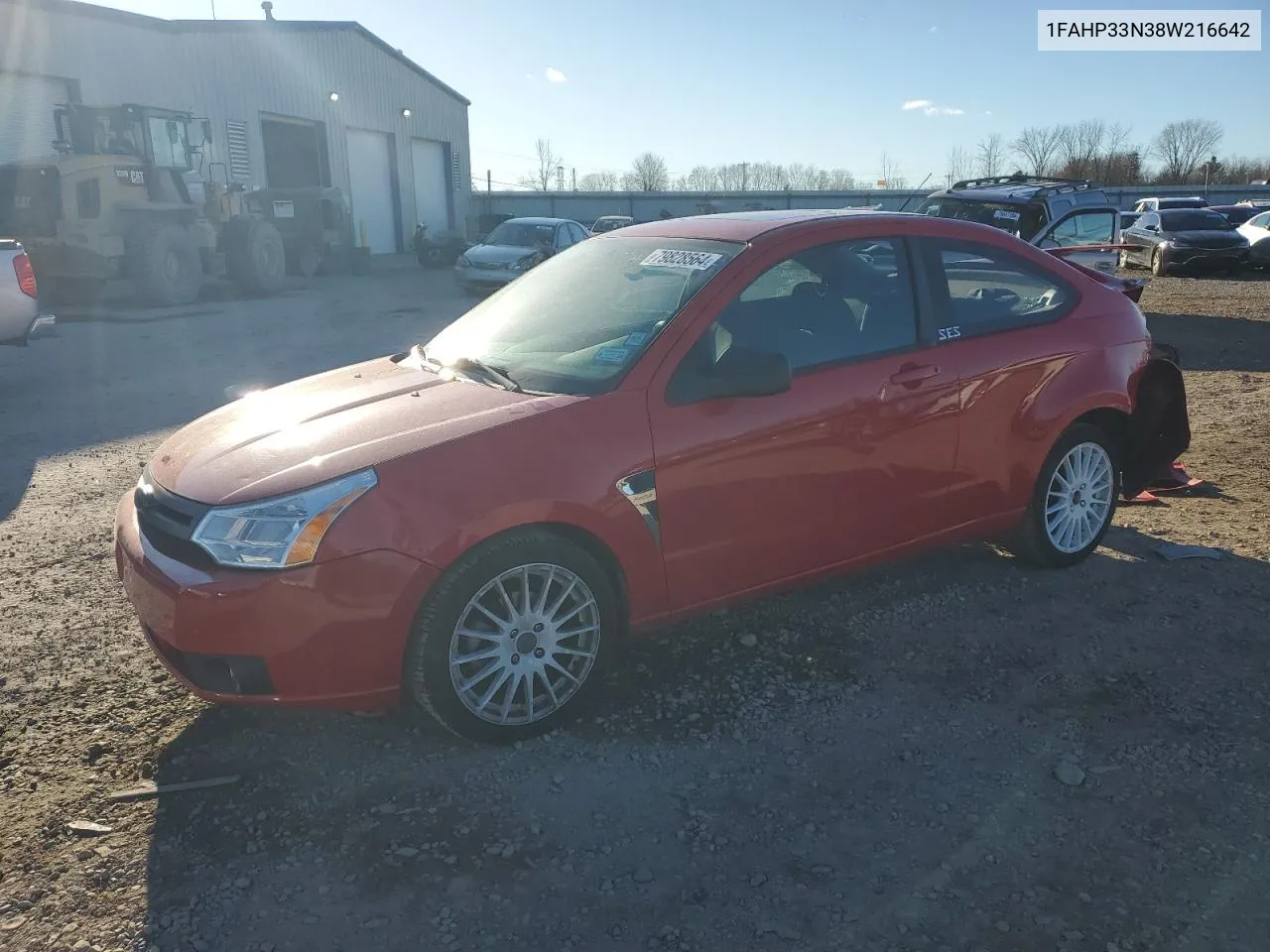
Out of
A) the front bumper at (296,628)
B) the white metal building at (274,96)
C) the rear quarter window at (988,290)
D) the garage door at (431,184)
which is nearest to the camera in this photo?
the front bumper at (296,628)

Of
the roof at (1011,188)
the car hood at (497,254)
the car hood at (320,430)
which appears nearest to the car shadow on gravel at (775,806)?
the car hood at (320,430)

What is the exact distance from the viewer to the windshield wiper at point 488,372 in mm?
3457

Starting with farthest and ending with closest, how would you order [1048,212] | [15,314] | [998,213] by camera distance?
1. [998,213]
2. [1048,212]
3. [15,314]

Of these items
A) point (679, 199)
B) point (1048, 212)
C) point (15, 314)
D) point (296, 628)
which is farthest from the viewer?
point (679, 199)

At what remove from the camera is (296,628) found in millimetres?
2834

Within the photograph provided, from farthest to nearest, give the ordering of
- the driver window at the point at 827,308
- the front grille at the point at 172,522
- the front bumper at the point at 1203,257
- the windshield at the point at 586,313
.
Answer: the front bumper at the point at 1203,257 → the driver window at the point at 827,308 → the windshield at the point at 586,313 → the front grille at the point at 172,522

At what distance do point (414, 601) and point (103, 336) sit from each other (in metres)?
12.8

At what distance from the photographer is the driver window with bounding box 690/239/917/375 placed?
3621mm

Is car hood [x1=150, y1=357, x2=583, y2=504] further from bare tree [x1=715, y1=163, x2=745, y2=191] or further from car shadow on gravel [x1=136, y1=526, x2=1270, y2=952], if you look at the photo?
bare tree [x1=715, y1=163, x2=745, y2=191]

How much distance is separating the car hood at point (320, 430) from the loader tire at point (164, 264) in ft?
48.5

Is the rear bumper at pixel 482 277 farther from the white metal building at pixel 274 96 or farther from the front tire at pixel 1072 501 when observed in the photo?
the front tire at pixel 1072 501

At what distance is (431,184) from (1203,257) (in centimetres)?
2567

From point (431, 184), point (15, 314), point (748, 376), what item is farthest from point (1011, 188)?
point (431, 184)

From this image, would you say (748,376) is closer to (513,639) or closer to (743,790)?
(513,639)
